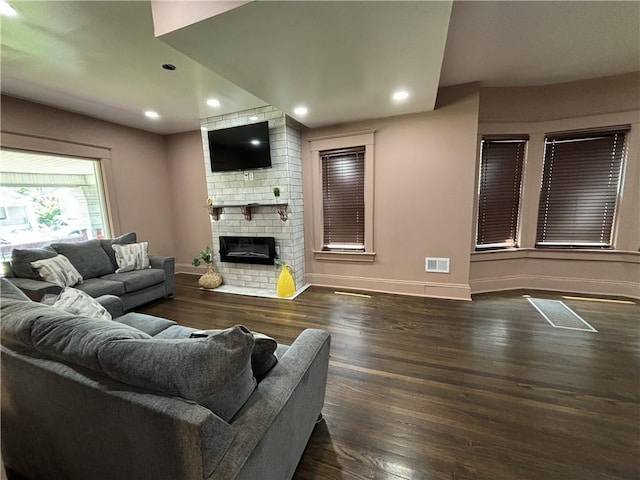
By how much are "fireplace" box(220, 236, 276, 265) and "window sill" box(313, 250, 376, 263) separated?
0.73 m

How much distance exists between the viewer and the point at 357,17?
5.15 feet

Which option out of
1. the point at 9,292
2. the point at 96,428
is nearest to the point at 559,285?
the point at 96,428

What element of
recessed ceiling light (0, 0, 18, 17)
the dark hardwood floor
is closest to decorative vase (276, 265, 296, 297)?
the dark hardwood floor

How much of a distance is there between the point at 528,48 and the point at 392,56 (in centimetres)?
153

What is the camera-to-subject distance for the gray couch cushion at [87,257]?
10.1 ft

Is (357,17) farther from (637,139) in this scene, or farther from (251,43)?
Result: (637,139)

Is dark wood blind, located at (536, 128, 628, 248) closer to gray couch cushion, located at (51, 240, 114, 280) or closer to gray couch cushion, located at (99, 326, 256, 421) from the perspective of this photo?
gray couch cushion, located at (99, 326, 256, 421)

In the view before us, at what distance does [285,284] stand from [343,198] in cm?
155

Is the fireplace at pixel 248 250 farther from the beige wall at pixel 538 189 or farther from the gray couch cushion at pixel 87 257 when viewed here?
→ the beige wall at pixel 538 189

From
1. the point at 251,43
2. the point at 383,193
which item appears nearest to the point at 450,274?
the point at 383,193

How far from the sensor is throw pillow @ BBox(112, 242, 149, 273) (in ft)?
11.2

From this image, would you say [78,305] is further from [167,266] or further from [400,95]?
[400,95]

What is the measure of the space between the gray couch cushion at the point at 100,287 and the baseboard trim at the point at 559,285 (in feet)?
14.8

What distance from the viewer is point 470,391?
5.92 feet
